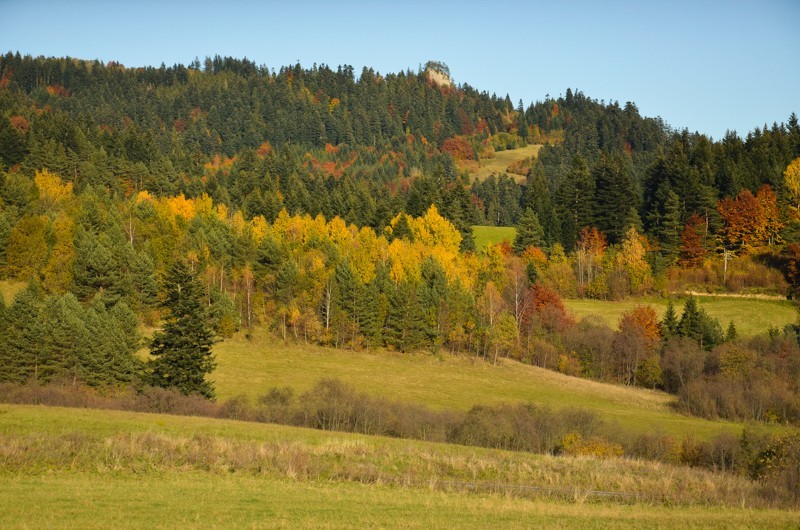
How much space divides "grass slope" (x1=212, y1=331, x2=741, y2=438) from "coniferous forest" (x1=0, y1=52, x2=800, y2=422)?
3.27m

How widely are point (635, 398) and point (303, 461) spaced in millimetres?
50259

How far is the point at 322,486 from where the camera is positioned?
25.0 metres

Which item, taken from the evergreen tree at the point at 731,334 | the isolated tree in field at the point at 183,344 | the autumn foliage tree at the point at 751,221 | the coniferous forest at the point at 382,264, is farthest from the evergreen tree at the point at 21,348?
the autumn foliage tree at the point at 751,221

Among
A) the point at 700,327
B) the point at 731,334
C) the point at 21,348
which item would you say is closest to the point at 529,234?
the point at 700,327

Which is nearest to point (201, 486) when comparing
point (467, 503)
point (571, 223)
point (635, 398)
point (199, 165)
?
point (467, 503)

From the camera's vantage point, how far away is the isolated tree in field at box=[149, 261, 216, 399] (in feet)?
169

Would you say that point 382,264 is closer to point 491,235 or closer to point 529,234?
point 529,234

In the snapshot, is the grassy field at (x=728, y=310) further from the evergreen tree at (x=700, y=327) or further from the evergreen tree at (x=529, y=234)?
the evergreen tree at (x=529, y=234)

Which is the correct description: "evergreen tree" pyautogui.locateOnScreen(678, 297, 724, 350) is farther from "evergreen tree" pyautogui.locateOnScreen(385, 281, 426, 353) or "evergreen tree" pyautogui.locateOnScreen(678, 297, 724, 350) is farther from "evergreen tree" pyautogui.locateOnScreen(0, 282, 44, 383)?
"evergreen tree" pyautogui.locateOnScreen(0, 282, 44, 383)

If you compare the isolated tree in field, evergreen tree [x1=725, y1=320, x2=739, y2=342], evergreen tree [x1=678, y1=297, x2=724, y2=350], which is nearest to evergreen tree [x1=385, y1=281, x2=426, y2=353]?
evergreen tree [x1=678, y1=297, x2=724, y2=350]

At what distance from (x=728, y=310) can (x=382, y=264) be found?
4202cm

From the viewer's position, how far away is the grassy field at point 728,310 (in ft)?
278

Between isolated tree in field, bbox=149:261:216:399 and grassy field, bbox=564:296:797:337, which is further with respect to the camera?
grassy field, bbox=564:296:797:337

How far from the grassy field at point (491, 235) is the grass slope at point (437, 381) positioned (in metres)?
50.4
